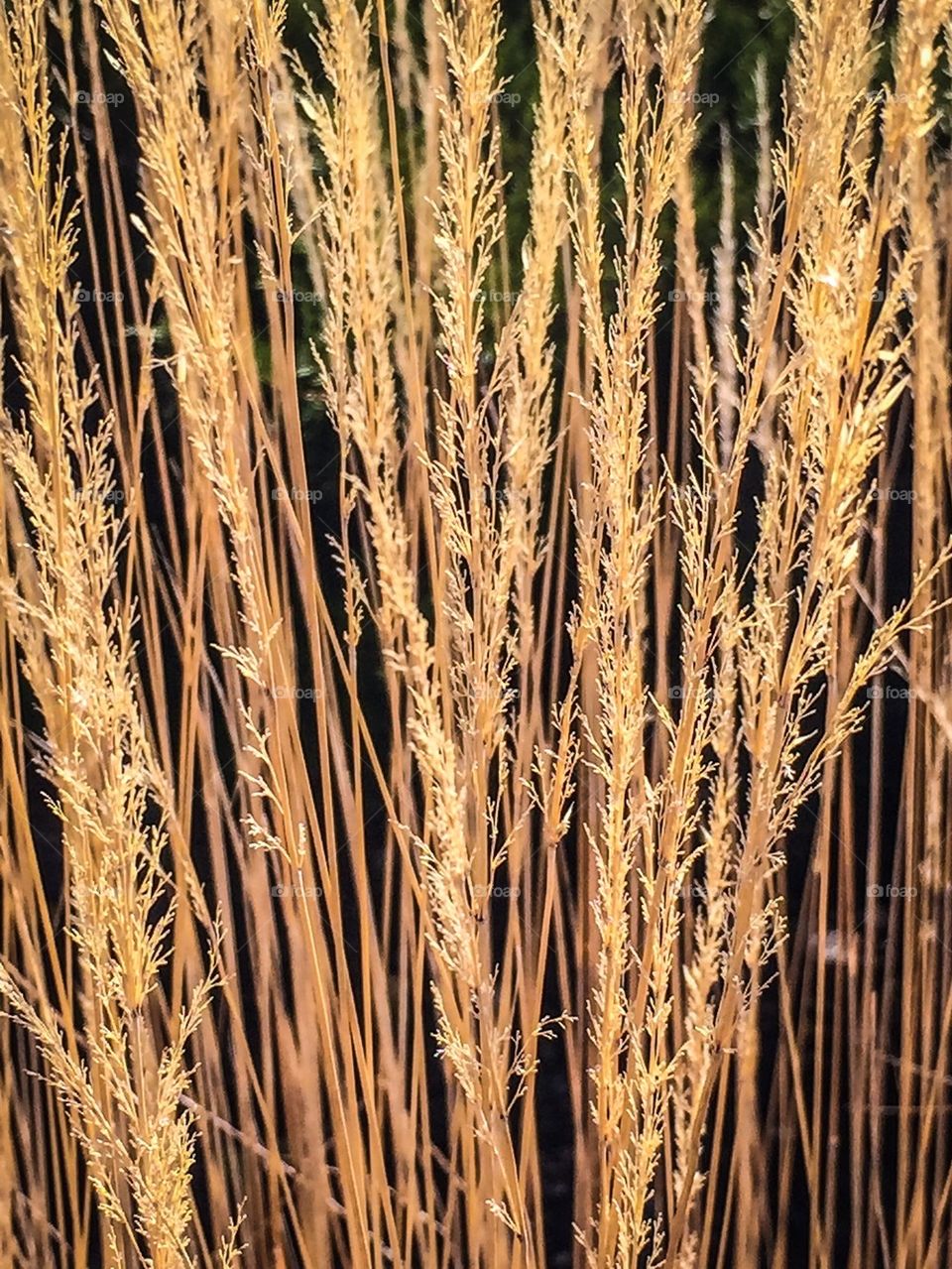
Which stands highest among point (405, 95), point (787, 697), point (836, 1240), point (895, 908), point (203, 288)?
point (405, 95)

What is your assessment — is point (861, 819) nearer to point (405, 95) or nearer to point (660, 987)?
point (660, 987)

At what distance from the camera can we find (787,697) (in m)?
0.83

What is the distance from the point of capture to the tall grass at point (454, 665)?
33.3 inches

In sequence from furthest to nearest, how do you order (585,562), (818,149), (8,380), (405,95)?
(8,380)
(405,95)
(585,562)
(818,149)

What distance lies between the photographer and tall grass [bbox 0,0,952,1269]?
846mm

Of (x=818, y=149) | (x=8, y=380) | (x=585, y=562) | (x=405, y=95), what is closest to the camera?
(x=818, y=149)

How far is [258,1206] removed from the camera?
50.2 inches

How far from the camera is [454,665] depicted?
1154 mm

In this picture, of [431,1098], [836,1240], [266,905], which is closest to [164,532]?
[266,905]

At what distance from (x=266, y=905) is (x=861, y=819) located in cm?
69

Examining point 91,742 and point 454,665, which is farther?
point 454,665

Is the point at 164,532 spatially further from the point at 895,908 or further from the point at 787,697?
the point at 895,908

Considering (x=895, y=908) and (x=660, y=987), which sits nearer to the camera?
(x=660, y=987)

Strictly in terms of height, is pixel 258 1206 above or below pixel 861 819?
below
